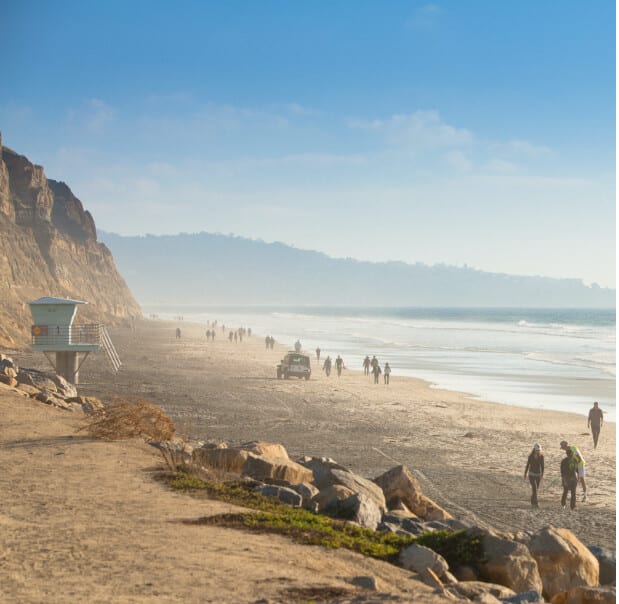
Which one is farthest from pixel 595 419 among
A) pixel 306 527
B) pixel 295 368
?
pixel 295 368

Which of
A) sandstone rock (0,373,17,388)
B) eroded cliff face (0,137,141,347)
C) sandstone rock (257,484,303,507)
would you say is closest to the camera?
sandstone rock (257,484,303,507)

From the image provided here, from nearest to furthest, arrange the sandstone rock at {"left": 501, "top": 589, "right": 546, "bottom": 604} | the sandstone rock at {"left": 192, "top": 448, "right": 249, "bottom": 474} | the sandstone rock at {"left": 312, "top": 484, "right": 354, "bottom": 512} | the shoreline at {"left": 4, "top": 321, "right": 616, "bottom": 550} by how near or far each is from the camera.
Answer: the sandstone rock at {"left": 501, "top": 589, "right": 546, "bottom": 604}, the sandstone rock at {"left": 312, "top": 484, "right": 354, "bottom": 512}, the sandstone rock at {"left": 192, "top": 448, "right": 249, "bottom": 474}, the shoreline at {"left": 4, "top": 321, "right": 616, "bottom": 550}

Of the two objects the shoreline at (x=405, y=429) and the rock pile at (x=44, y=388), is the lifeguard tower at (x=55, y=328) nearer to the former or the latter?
the rock pile at (x=44, y=388)

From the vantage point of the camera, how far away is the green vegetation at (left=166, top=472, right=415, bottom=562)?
9.94 m

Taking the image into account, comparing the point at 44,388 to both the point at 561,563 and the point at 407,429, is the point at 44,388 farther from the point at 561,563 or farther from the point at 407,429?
the point at 561,563

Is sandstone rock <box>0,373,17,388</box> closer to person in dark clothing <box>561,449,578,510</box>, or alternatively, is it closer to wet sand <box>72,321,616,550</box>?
wet sand <box>72,321,616,550</box>

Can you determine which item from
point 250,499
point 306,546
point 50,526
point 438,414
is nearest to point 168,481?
point 250,499

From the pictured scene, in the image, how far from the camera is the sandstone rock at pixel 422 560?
363 inches

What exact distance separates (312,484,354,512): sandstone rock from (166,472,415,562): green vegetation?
18.4 inches

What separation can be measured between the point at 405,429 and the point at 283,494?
14.3 m

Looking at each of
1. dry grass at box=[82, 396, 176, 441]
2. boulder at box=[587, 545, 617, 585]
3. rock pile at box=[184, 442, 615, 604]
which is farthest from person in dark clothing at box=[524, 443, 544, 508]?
dry grass at box=[82, 396, 176, 441]

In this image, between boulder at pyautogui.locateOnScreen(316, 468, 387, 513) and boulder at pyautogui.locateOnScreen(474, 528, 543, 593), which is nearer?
boulder at pyautogui.locateOnScreen(474, 528, 543, 593)

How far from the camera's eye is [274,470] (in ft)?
47.4

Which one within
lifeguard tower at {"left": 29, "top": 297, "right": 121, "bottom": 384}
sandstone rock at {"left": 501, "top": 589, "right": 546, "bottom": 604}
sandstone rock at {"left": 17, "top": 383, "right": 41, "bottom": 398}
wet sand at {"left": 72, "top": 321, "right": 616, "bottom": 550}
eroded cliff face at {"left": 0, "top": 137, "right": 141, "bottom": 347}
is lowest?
wet sand at {"left": 72, "top": 321, "right": 616, "bottom": 550}
